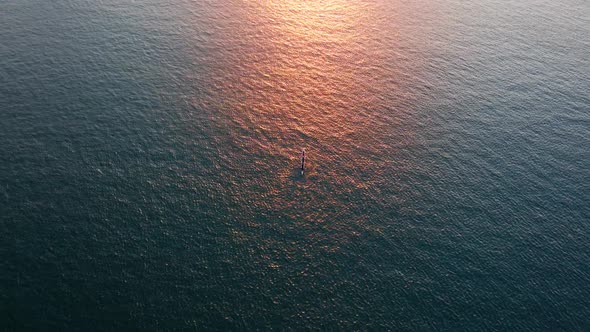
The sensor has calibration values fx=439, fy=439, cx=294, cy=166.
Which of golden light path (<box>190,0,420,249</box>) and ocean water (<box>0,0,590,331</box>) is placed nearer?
Result: ocean water (<box>0,0,590,331</box>)

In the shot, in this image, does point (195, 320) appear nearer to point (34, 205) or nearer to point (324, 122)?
point (34, 205)

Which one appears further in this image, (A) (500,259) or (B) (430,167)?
(B) (430,167)

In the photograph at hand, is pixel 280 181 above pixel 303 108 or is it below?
below

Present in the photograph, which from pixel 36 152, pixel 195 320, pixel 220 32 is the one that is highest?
pixel 220 32

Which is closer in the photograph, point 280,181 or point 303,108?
point 280,181

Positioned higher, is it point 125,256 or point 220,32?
point 220,32

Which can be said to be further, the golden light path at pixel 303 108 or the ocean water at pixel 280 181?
the golden light path at pixel 303 108

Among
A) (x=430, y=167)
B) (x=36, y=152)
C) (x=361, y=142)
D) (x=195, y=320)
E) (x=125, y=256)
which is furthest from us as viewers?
(x=361, y=142)

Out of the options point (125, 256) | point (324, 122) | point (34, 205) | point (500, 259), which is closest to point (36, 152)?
point (34, 205)
